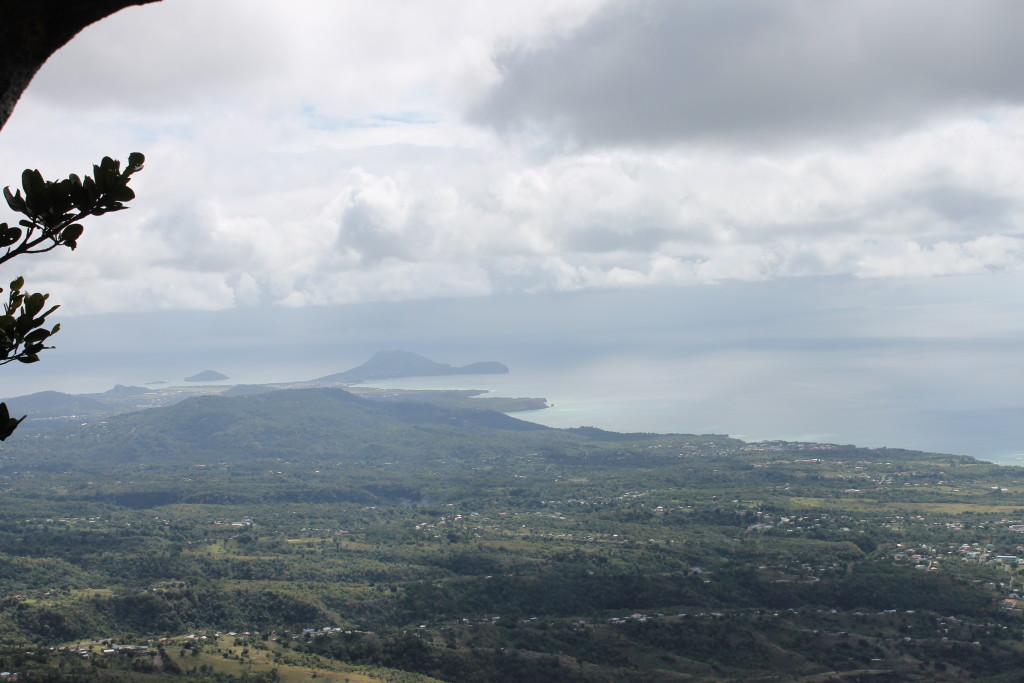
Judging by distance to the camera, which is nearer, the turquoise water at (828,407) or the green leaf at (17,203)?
the green leaf at (17,203)

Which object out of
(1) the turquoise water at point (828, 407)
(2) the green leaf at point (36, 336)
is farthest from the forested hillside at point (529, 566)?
(2) the green leaf at point (36, 336)

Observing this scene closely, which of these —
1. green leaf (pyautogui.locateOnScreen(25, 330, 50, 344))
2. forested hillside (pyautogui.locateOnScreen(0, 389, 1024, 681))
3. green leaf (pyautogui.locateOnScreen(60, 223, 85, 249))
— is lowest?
forested hillside (pyautogui.locateOnScreen(0, 389, 1024, 681))

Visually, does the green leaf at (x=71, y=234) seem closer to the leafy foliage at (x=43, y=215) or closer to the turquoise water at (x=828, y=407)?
the leafy foliage at (x=43, y=215)

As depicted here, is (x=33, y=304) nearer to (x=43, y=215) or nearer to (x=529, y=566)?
(x=43, y=215)

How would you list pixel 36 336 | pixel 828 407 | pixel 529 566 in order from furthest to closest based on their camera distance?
1. pixel 828 407
2. pixel 529 566
3. pixel 36 336

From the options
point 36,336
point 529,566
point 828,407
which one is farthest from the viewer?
point 828,407

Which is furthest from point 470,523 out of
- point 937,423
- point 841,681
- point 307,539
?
point 937,423

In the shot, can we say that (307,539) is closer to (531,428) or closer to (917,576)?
(917,576)

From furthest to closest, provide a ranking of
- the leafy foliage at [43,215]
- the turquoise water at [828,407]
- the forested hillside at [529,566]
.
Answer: the turquoise water at [828,407], the forested hillside at [529,566], the leafy foliage at [43,215]

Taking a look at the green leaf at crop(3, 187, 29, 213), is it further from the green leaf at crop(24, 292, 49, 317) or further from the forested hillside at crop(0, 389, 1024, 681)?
the forested hillside at crop(0, 389, 1024, 681)

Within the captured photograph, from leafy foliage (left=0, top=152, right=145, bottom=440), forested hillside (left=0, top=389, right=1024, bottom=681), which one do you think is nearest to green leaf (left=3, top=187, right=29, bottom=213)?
leafy foliage (left=0, top=152, right=145, bottom=440)

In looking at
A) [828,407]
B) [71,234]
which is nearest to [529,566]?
[71,234]
